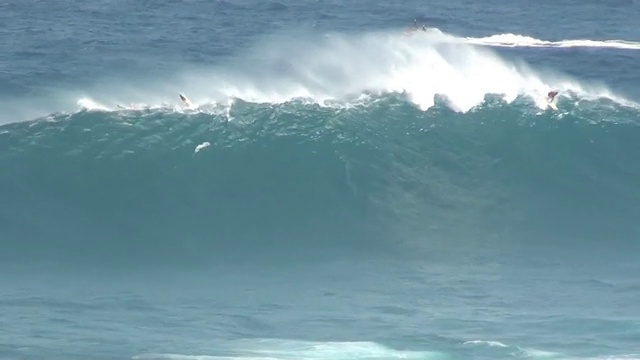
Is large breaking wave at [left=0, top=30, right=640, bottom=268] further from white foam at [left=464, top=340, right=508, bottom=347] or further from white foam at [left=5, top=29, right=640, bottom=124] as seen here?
white foam at [left=464, top=340, right=508, bottom=347]

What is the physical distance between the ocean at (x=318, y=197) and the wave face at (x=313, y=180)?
0.05 m

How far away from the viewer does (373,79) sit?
26938 millimetres

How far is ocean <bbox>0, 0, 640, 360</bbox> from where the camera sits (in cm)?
1786

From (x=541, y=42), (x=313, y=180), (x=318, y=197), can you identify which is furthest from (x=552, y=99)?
(x=541, y=42)

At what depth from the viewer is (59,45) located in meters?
32.0

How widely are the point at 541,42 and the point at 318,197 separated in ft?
40.7

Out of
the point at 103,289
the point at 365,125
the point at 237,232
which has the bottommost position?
the point at 103,289

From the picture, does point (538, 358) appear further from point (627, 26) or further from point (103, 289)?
point (627, 26)

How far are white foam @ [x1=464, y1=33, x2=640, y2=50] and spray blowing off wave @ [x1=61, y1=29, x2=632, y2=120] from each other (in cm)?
322

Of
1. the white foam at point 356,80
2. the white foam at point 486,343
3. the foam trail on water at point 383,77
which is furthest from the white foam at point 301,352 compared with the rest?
the foam trail on water at point 383,77

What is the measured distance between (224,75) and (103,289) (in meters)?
9.12

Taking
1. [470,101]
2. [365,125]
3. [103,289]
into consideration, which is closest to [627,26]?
[470,101]

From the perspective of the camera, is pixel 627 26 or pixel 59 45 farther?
pixel 627 26

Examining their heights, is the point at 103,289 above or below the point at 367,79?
below
